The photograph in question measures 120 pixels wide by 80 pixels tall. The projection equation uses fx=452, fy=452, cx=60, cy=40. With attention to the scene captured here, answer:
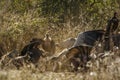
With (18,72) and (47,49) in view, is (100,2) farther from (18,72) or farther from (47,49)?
(18,72)

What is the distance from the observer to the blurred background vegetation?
1415cm

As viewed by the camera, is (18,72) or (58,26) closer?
(18,72)

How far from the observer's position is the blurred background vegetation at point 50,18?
557 inches

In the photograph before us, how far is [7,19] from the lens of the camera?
1504cm

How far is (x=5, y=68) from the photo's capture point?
816 cm

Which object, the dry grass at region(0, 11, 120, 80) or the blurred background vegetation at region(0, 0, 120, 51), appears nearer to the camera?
the dry grass at region(0, 11, 120, 80)

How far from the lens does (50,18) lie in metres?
18.5

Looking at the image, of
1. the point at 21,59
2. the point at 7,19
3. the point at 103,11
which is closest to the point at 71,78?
the point at 21,59

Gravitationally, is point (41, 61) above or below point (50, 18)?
below

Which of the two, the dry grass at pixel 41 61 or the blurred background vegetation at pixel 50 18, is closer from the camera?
the dry grass at pixel 41 61

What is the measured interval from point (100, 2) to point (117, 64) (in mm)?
14638

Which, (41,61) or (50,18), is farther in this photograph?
(50,18)

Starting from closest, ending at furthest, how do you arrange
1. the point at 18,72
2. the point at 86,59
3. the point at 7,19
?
the point at 18,72 < the point at 86,59 < the point at 7,19

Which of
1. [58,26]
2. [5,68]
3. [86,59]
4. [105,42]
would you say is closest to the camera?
[5,68]
